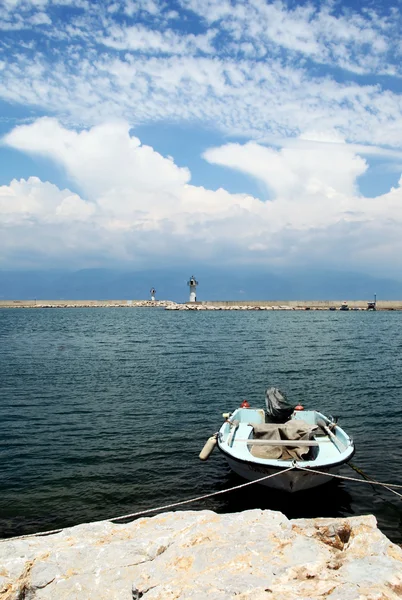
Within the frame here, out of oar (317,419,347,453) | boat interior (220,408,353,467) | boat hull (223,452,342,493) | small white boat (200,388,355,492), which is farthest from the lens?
oar (317,419,347,453)

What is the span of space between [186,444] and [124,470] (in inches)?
125

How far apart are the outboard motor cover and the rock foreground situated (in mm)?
9444

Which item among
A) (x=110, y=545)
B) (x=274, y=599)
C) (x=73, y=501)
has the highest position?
(x=274, y=599)

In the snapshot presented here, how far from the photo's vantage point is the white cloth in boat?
12.9m

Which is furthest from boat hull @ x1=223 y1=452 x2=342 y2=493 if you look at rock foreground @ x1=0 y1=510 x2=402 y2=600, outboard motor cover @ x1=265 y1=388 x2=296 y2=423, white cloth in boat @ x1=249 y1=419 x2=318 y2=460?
rock foreground @ x1=0 y1=510 x2=402 y2=600

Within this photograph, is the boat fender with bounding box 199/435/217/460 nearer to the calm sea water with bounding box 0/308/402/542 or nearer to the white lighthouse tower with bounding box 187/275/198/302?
the calm sea water with bounding box 0/308/402/542

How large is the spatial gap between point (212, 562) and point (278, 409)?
1136cm

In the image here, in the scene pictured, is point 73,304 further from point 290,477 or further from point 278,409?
point 290,477

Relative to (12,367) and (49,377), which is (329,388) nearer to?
(49,377)

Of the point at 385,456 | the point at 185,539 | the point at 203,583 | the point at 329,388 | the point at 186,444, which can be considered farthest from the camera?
the point at 329,388

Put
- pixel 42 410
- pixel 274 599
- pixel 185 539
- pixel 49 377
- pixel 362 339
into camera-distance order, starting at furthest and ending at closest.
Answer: pixel 362 339 → pixel 49 377 → pixel 42 410 → pixel 185 539 → pixel 274 599

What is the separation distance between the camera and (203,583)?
15.8 ft

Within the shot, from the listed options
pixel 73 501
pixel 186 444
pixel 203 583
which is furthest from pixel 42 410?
pixel 203 583

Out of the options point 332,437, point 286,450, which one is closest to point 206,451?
point 286,450
